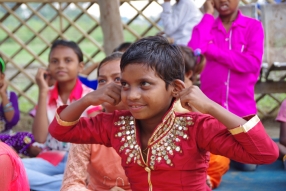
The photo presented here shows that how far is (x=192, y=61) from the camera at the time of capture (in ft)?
9.95

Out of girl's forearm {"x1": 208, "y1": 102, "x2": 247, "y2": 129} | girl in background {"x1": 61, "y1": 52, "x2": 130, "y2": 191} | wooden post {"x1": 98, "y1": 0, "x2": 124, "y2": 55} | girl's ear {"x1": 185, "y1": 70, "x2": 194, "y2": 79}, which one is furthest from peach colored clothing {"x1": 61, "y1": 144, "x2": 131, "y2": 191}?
wooden post {"x1": 98, "y1": 0, "x2": 124, "y2": 55}

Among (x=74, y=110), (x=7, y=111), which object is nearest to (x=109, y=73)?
(x=74, y=110)

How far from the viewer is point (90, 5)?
5.39m

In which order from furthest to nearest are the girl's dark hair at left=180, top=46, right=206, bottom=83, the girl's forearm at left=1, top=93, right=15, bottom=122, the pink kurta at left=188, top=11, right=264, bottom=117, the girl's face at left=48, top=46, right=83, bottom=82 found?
1. the girl's forearm at left=1, top=93, right=15, bottom=122
2. the pink kurta at left=188, top=11, right=264, bottom=117
3. the girl's face at left=48, top=46, right=83, bottom=82
4. the girl's dark hair at left=180, top=46, right=206, bottom=83

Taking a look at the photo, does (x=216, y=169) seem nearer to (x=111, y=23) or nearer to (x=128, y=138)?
(x=128, y=138)

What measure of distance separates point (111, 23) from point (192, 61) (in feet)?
2.77

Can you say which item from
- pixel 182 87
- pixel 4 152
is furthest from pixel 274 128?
pixel 4 152

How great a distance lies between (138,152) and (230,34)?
6.03 feet

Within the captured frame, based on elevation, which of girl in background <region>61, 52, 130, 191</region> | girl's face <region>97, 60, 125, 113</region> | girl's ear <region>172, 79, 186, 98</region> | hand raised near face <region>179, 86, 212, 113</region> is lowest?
girl in background <region>61, 52, 130, 191</region>

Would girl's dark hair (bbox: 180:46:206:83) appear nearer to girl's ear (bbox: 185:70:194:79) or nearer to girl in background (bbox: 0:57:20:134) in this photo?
girl's ear (bbox: 185:70:194:79)

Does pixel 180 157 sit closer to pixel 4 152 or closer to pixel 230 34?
pixel 4 152

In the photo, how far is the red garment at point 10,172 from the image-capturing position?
142cm

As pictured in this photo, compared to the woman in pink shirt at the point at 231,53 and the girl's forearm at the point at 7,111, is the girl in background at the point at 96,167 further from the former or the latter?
the girl's forearm at the point at 7,111

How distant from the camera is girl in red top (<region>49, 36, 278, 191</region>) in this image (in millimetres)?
1500
